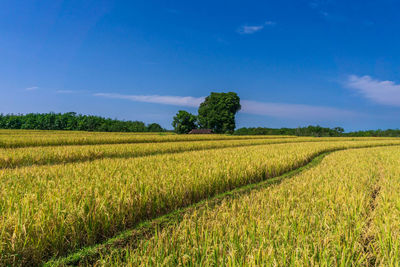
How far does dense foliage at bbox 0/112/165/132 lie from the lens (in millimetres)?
55375

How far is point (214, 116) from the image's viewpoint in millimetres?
54875

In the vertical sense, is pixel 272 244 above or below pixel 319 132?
below

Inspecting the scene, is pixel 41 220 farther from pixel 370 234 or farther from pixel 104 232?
pixel 370 234

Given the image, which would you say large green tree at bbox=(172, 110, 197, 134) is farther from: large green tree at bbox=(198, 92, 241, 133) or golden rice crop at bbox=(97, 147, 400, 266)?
golden rice crop at bbox=(97, 147, 400, 266)

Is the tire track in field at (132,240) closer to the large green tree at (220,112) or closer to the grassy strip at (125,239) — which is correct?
the grassy strip at (125,239)

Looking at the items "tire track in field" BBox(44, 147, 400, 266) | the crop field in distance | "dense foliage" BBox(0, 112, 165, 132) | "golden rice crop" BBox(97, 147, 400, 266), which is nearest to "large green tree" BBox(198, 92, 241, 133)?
"dense foliage" BBox(0, 112, 165, 132)

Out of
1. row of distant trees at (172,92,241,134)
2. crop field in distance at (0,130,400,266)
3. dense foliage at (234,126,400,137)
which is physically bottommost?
crop field in distance at (0,130,400,266)

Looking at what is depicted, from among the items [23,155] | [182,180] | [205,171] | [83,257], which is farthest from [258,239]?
[23,155]

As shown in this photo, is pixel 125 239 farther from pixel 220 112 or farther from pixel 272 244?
pixel 220 112

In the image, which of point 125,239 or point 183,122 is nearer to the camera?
point 125,239

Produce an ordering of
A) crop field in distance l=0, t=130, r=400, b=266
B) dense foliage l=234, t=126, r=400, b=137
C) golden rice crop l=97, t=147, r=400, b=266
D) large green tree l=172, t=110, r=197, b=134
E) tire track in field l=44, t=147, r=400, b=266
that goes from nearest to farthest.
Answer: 1. golden rice crop l=97, t=147, r=400, b=266
2. crop field in distance l=0, t=130, r=400, b=266
3. tire track in field l=44, t=147, r=400, b=266
4. dense foliage l=234, t=126, r=400, b=137
5. large green tree l=172, t=110, r=197, b=134

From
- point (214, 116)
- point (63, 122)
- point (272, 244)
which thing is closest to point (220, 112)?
point (214, 116)

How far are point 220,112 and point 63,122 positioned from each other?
41.6m

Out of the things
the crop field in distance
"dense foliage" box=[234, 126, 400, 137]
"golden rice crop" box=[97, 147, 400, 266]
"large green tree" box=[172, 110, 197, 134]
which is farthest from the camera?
"large green tree" box=[172, 110, 197, 134]
